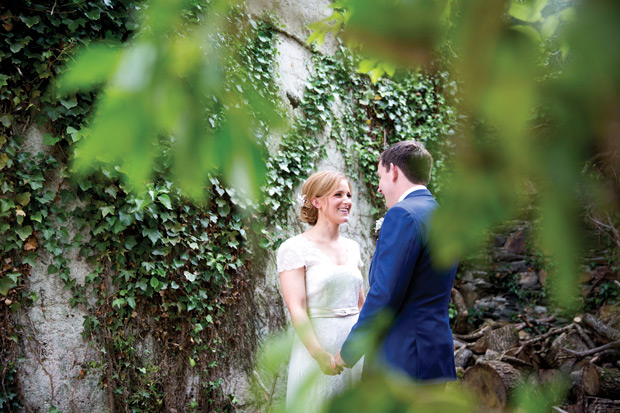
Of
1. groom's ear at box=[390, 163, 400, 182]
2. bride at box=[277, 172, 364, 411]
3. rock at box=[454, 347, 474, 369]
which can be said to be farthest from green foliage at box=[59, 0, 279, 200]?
rock at box=[454, 347, 474, 369]

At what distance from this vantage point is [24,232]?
288 cm

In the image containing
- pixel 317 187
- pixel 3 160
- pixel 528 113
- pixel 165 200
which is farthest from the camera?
pixel 165 200

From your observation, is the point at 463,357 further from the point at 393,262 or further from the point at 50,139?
the point at 50,139

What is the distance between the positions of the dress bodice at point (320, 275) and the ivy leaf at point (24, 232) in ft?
5.13

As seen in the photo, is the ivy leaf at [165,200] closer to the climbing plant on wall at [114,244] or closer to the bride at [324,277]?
the climbing plant on wall at [114,244]

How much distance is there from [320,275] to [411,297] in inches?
32.5

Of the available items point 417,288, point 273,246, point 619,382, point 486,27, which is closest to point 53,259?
point 273,246

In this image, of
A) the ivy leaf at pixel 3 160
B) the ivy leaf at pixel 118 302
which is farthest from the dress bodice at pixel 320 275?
the ivy leaf at pixel 3 160

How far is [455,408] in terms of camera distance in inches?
15.5

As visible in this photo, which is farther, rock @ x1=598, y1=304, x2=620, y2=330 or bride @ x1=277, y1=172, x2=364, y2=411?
rock @ x1=598, y1=304, x2=620, y2=330

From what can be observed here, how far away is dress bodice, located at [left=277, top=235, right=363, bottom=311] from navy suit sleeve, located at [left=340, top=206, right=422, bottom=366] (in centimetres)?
83

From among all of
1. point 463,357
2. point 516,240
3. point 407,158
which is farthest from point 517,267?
point 516,240

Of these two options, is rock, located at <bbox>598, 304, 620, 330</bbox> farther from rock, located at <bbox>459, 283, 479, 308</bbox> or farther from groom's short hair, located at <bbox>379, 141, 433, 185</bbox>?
groom's short hair, located at <bbox>379, 141, 433, 185</bbox>

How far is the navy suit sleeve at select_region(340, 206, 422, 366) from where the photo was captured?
1287 millimetres
